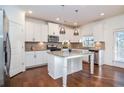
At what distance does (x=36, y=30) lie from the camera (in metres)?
5.42

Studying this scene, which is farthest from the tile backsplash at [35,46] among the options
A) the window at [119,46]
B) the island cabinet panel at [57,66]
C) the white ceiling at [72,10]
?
the window at [119,46]

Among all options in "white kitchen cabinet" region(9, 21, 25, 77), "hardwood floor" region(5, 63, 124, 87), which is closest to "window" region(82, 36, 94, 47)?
"hardwood floor" region(5, 63, 124, 87)

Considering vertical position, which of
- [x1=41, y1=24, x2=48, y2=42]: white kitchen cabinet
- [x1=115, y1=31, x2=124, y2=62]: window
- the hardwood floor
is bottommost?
the hardwood floor

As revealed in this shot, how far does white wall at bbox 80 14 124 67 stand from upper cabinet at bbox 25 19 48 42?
287 centimetres

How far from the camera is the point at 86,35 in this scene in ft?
23.1

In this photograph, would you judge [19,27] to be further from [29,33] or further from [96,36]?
[96,36]

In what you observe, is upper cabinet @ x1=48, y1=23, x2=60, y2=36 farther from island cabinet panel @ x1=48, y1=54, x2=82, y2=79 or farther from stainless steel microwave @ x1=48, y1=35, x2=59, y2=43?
island cabinet panel @ x1=48, y1=54, x2=82, y2=79

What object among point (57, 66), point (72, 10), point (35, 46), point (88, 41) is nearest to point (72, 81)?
point (57, 66)

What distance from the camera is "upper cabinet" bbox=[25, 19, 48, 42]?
5.10 meters

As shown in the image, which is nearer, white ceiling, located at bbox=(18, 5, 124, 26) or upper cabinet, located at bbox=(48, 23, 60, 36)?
white ceiling, located at bbox=(18, 5, 124, 26)

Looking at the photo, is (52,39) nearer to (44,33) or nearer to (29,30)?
(44,33)
